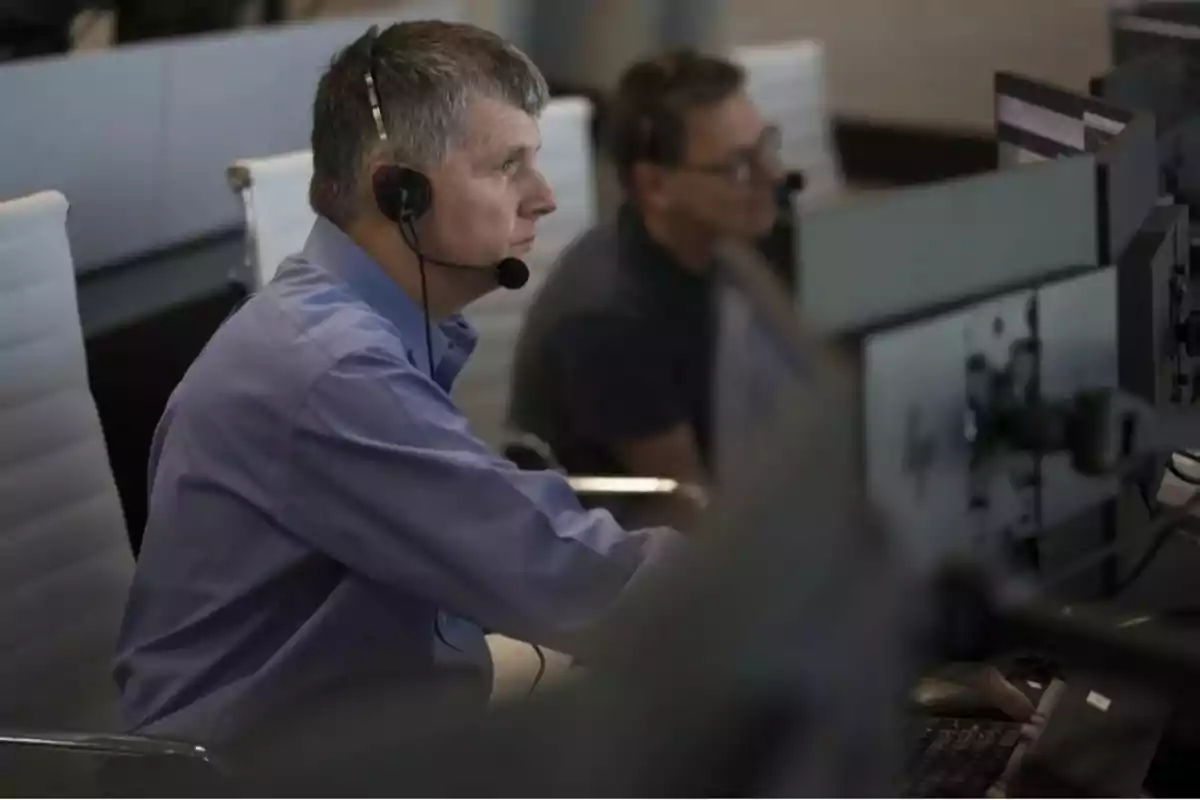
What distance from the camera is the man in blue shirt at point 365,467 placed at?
1155 millimetres

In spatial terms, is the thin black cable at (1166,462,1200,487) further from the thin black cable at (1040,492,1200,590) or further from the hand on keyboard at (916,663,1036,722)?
the hand on keyboard at (916,663,1036,722)

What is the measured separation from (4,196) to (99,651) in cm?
99

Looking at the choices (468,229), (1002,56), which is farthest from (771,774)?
(1002,56)

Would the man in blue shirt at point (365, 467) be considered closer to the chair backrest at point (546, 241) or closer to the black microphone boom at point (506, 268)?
the black microphone boom at point (506, 268)

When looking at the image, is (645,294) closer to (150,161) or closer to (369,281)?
(369,281)

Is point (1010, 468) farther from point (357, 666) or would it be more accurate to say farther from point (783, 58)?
point (783, 58)

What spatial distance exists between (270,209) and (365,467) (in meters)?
0.87

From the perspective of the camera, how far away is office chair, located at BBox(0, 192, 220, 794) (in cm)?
161

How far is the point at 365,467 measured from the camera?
45.8 inches

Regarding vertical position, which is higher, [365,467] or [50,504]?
[365,467]

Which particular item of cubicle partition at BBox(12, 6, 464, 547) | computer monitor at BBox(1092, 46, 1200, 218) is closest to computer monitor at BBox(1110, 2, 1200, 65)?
computer monitor at BBox(1092, 46, 1200, 218)

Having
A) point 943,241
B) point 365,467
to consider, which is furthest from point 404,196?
point 943,241

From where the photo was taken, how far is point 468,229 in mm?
1348

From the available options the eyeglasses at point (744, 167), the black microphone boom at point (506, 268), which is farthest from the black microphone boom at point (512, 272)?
the eyeglasses at point (744, 167)
